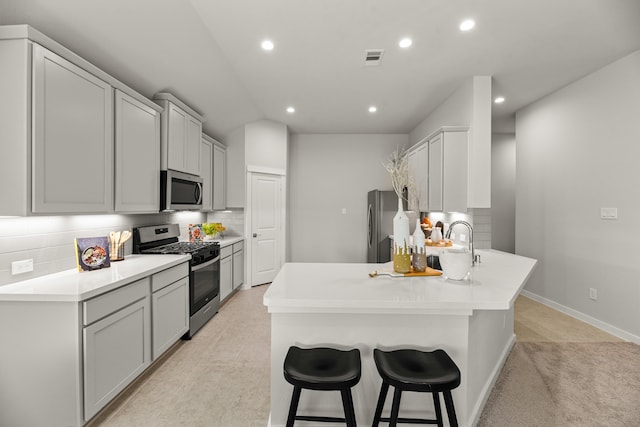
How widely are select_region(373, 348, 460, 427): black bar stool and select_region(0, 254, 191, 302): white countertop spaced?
5.40ft

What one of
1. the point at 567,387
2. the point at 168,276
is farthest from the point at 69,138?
the point at 567,387

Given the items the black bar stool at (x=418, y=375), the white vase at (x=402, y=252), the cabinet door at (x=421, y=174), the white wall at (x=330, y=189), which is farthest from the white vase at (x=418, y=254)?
the white wall at (x=330, y=189)

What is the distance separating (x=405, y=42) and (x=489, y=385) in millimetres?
2890

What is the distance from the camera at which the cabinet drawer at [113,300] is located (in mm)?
1721

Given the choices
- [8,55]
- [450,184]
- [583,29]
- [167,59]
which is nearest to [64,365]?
[8,55]

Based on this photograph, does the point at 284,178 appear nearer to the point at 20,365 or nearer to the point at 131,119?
the point at 131,119

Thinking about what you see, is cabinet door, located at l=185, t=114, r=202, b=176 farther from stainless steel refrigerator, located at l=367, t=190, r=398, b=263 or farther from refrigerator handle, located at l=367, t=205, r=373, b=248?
refrigerator handle, located at l=367, t=205, r=373, b=248

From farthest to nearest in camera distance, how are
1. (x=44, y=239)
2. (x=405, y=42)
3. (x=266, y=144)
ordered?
1. (x=266, y=144)
2. (x=405, y=42)
3. (x=44, y=239)

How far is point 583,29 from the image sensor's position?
2.56 meters

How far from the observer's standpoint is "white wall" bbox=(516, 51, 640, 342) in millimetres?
3023

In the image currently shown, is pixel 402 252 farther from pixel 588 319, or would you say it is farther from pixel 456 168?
pixel 588 319

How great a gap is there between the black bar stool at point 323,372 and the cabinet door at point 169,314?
149cm

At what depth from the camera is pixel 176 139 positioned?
3.25m

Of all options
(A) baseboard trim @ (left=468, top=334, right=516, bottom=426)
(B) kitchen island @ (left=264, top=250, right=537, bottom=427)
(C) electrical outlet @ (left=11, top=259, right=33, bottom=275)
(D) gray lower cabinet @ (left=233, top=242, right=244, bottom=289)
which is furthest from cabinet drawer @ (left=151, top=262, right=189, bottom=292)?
(A) baseboard trim @ (left=468, top=334, right=516, bottom=426)
